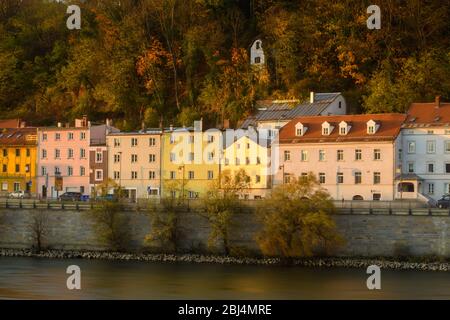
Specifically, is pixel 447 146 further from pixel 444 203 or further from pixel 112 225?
pixel 112 225

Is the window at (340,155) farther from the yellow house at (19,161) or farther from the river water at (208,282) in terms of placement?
the yellow house at (19,161)

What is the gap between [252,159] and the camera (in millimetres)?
83000

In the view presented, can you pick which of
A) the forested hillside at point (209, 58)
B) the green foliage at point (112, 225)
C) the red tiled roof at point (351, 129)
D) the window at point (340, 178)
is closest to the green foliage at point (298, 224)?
the green foliage at point (112, 225)

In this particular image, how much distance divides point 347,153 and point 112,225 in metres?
17.6

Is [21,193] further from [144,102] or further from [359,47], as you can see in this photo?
[359,47]

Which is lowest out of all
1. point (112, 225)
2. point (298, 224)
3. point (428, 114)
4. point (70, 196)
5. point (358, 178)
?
point (112, 225)

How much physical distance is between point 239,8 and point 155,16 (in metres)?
7.92

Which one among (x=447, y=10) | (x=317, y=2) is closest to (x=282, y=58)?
Result: (x=317, y=2)

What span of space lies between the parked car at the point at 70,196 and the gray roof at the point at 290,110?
1402 centimetres

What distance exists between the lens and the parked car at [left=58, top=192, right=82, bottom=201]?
8319cm

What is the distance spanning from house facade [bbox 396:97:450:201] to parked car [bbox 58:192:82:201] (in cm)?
2415

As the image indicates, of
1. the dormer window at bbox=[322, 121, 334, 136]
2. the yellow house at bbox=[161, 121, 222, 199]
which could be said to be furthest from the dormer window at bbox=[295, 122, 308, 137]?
the yellow house at bbox=[161, 121, 222, 199]

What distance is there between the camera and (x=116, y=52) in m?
102

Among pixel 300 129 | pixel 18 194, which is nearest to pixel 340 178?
pixel 300 129
